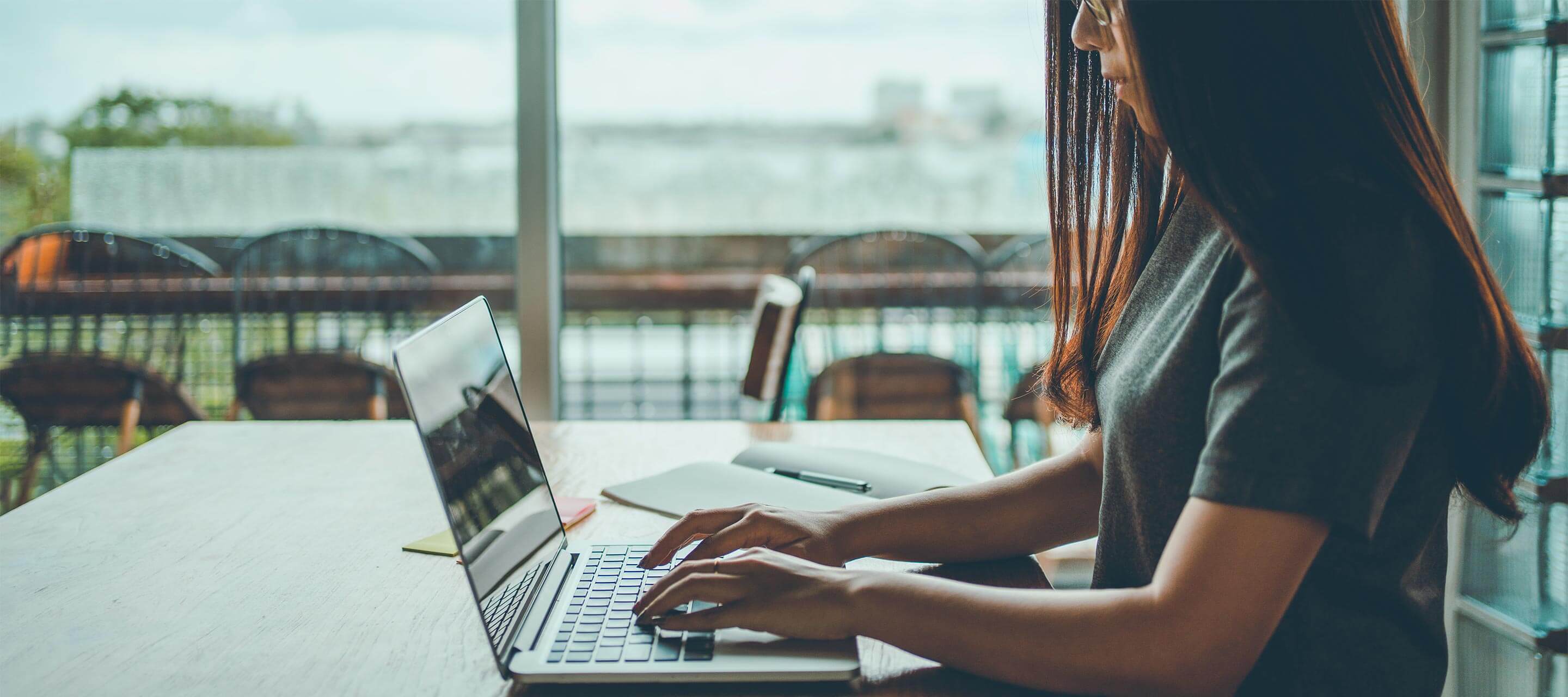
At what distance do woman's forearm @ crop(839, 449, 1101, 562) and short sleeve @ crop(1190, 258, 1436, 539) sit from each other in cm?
34

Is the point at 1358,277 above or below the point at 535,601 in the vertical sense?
above

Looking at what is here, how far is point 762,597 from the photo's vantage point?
0.78m

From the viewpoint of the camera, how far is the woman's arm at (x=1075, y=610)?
0.69m

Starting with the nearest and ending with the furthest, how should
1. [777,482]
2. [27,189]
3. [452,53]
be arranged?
[777,482]
[452,53]
[27,189]

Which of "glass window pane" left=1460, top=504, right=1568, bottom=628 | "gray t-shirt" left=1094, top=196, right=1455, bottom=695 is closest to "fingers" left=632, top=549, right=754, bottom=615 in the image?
"gray t-shirt" left=1094, top=196, right=1455, bottom=695

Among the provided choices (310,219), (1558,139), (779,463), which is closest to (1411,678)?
(779,463)

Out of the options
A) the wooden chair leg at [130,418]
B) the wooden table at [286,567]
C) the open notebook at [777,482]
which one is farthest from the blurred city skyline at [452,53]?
the open notebook at [777,482]

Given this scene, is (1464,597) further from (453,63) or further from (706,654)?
(453,63)

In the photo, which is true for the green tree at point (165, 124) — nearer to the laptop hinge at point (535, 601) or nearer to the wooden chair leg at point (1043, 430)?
the wooden chair leg at point (1043, 430)

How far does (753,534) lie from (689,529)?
62mm

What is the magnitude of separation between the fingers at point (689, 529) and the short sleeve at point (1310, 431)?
1.40ft

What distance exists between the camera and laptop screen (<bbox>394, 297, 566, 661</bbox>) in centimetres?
76

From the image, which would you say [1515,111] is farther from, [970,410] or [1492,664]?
[970,410]

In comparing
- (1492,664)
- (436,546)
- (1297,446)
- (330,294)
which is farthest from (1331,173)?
(330,294)
